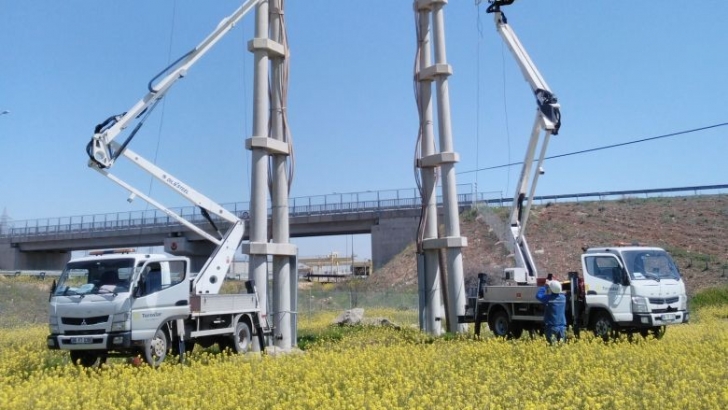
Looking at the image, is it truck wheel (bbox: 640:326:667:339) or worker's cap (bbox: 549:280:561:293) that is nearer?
worker's cap (bbox: 549:280:561:293)

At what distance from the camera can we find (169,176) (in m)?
18.1

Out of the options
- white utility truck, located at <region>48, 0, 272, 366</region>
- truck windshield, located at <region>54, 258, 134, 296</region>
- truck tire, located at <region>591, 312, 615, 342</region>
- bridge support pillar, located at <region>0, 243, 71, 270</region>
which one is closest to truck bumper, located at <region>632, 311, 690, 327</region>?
truck tire, located at <region>591, 312, 615, 342</region>

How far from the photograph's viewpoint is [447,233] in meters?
21.3

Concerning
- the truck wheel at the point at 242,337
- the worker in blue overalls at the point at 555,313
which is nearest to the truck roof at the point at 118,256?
the truck wheel at the point at 242,337

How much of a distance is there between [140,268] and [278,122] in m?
7.45

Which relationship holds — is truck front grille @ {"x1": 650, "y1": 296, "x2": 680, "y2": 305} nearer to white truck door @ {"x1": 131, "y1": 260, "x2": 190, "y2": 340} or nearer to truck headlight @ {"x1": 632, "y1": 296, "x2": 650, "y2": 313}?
truck headlight @ {"x1": 632, "y1": 296, "x2": 650, "y2": 313}

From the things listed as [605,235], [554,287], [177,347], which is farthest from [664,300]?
[605,235]

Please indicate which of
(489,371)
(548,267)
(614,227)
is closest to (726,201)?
(614,227)

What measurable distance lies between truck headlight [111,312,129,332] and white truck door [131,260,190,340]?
0.48 ft

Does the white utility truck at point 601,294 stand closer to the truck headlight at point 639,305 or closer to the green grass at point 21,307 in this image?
the truck headlight at point 639,305

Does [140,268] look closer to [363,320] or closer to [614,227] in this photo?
[363,320]

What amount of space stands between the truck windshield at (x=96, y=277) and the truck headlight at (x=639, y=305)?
11557 mm

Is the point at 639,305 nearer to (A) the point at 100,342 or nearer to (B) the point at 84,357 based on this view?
(A) the point at 100,342

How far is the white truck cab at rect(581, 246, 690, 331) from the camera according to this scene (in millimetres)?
16156
